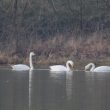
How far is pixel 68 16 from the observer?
131 feet

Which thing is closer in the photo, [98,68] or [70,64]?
[98,68]

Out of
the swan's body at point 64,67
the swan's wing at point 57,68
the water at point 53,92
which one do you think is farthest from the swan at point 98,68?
the water at point 53,92

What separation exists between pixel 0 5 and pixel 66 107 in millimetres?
23817

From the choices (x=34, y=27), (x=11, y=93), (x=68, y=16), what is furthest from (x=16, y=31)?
(x=11, y=93)

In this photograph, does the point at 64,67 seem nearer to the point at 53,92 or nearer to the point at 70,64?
the point at 70,64

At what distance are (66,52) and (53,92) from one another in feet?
44.1

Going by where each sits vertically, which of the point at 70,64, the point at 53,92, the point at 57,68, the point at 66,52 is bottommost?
the point at 53,92

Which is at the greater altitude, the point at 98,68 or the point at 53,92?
the point at 98,68

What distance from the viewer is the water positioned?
58.3 feet

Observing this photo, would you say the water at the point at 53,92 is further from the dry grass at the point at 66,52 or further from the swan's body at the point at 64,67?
the dry grass at the point at 66,52

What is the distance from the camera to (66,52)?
3388 centimetres

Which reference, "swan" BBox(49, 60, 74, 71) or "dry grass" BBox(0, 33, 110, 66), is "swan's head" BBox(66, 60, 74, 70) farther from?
"dry grass" BBox(0, 33, 110, 66)

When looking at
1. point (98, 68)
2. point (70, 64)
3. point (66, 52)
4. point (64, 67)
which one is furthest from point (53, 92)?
point (66, 52)

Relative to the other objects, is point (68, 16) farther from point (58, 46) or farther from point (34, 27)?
point (58, 46)
